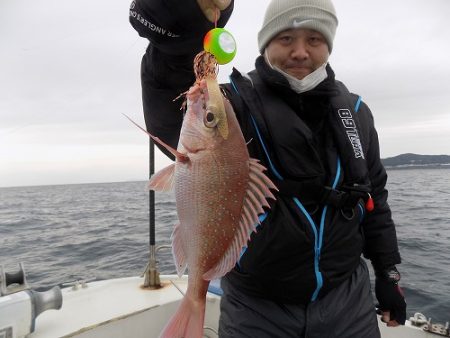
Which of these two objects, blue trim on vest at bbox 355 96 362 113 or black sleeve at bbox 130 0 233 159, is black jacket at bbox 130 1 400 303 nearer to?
black sleeve at bbox 130 0 233 159

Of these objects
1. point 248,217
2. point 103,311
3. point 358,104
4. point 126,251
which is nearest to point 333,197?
point 248,217

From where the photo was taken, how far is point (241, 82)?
2066 millimetres

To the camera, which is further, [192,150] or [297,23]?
[297,23]

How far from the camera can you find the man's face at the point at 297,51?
2.08 meters

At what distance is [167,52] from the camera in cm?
169

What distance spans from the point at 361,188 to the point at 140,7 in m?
1.45

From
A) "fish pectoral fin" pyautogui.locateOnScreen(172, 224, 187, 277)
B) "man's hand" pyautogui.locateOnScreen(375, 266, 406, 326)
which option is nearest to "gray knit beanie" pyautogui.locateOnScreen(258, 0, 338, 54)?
"fish pectoral fin" pyautogui.locateOnScreen(172, 224, 187, 277)

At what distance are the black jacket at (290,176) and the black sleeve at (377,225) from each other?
1.01 ft

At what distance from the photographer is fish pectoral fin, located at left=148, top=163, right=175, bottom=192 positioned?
1.68 m

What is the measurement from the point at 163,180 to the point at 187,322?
2.09 ft

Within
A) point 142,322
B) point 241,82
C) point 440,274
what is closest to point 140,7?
point 241,82

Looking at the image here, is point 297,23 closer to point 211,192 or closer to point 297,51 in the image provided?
point 297,51

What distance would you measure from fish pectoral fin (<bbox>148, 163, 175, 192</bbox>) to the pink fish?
0.06 m

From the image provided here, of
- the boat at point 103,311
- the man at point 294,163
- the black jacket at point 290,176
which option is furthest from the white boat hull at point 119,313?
the black jacket at point 290,176
